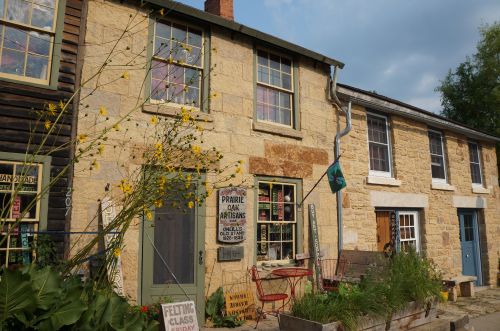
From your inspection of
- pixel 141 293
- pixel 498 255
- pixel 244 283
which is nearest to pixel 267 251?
pixel 244 283

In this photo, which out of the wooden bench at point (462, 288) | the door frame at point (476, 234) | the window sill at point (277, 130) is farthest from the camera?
the door frame at point (476, 234)

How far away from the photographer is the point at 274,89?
27.3 ft

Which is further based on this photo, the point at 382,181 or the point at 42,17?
the point at 382,181

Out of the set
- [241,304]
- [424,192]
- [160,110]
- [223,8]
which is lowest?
[241,304]

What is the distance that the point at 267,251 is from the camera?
7.65m

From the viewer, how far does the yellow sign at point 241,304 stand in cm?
662

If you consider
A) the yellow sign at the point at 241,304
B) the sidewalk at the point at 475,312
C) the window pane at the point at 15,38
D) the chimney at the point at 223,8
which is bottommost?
the sidewalk at the point at 475,312

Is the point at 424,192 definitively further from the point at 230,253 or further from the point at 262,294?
the point at 230,253

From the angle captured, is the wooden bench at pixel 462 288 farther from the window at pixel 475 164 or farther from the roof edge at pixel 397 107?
the roof edge at pixel 397 107

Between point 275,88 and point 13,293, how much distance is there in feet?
21.8

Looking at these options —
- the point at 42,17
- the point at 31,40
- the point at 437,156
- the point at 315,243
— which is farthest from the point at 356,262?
the point at 42,17

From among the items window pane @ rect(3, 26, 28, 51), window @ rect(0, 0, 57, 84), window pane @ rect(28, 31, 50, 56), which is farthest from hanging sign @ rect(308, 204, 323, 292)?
window pane @ rect(3, 26, 28, 51)

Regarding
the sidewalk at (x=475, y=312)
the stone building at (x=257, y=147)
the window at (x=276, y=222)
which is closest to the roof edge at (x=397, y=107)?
the stone building at (x=257, y=147)

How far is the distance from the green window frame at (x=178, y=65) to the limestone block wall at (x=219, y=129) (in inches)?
6.4
